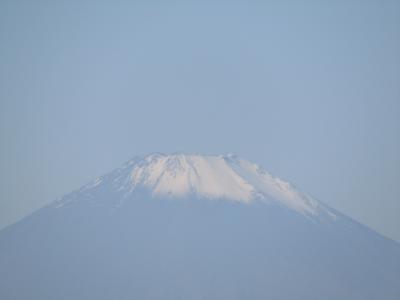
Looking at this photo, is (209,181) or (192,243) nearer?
(192,243)

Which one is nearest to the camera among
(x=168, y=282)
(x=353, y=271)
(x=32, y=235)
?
(x=168, y=282)

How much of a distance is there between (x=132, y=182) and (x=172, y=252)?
13616 mm

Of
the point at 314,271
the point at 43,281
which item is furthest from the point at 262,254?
the point at 43,281

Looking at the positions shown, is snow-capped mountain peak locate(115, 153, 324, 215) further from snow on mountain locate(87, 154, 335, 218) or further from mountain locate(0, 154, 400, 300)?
mountain locate(0, 154, 400, 300)

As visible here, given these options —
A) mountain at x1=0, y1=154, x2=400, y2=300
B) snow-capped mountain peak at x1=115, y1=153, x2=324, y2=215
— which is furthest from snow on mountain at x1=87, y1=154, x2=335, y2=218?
mountain at x1=0, y1=154, x2=400, y2=300

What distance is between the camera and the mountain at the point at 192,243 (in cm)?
9500

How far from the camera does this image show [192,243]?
10312 centimetres

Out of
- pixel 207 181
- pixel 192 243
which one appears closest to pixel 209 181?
pixel 207 181

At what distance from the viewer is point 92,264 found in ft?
329

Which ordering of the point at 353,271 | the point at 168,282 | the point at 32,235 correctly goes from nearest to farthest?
the point at 168,282 < the point at 353,271 < the point at 32,235

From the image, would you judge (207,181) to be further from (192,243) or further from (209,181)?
(192,243)

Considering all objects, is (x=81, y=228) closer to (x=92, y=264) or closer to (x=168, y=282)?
(x=92, y=264)

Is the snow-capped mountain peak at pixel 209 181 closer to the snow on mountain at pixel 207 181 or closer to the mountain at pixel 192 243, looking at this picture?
the snow on mountain at pixel 207 181

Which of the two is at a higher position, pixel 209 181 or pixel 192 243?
pixel 209 181
